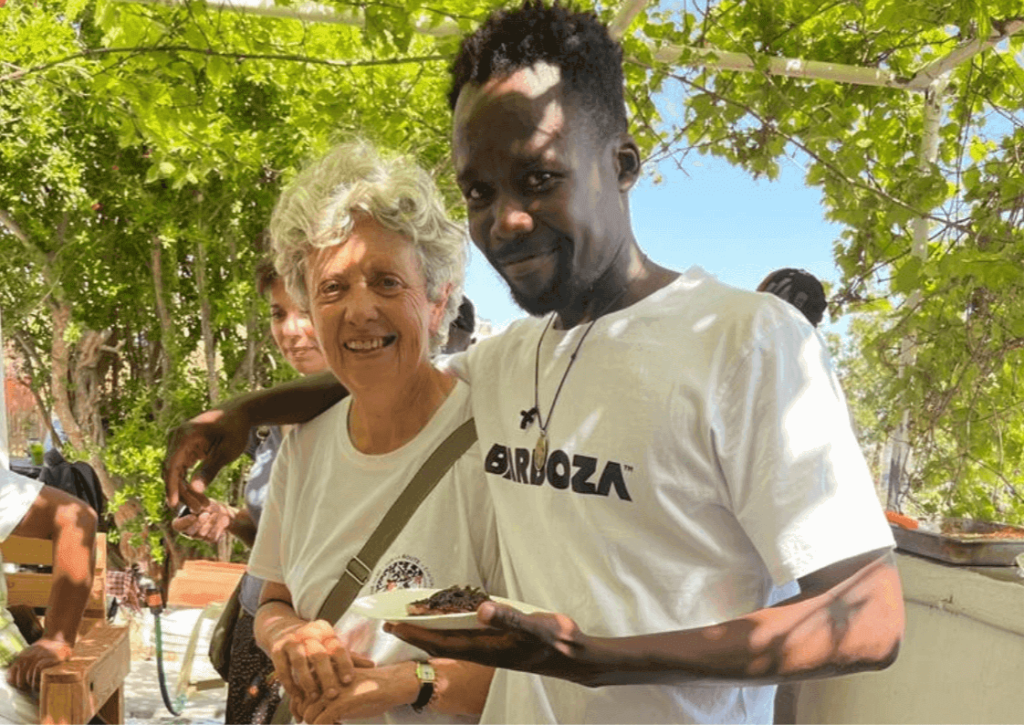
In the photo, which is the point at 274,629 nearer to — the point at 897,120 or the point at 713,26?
the point at 713,26

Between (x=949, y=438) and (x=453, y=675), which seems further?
(x=949, y=438)

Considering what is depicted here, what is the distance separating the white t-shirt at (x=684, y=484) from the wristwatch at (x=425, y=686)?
218 millimetres

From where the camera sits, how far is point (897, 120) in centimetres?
490

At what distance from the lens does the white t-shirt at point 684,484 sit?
41.1 inches

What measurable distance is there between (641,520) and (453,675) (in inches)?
17.5

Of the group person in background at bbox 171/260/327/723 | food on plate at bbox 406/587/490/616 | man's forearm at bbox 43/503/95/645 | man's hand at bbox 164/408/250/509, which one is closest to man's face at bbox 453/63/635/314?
food on plate at bbox 406/587/490/616

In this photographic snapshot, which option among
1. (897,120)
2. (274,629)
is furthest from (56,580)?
(897,120)

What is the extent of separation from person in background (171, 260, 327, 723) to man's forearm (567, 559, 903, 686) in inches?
48.8

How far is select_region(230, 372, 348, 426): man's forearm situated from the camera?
5.44 ft

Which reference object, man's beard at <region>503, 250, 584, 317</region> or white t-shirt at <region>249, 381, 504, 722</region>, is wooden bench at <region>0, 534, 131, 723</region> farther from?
man's beard at <region>503, 250, 584, 317</region>

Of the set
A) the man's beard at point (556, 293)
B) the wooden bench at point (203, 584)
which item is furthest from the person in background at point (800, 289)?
the wooden bench at point (203, 584)

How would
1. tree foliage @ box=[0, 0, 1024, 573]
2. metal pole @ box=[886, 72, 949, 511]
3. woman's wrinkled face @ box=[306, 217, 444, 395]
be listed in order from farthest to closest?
metal pole @ box=[886, 72, 949, 511]
tree foliage @ box=[0, 0, 1024, 573]
woman's wrinkled face @ box=[306, 217, 444, 395]

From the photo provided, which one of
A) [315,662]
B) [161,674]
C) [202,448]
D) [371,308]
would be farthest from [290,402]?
[161,674]

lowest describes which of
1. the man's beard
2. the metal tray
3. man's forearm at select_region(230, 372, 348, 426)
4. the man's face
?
the metal tray
